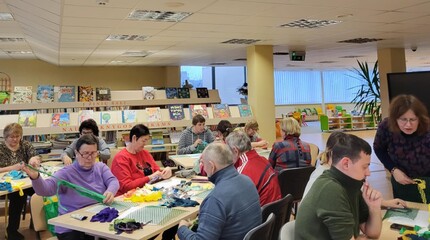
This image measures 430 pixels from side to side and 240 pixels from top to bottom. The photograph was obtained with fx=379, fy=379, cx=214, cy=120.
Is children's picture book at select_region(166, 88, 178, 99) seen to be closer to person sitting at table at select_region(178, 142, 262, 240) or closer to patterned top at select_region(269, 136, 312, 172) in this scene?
patterned top at select_region(269, 136, 312, 172)

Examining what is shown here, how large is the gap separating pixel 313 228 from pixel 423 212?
1.07 meters

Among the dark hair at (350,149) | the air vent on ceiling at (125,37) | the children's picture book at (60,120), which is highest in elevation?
the air vent on ceiling at (125,37)

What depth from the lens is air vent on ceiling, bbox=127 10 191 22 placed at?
14.9 feet

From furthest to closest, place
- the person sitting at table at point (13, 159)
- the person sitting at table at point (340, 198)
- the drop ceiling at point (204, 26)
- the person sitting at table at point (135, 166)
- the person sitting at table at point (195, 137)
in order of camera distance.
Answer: the person sitting at table at point (195, 137) < the person sitting at table at point (13, 159) < the drop ceiling at point (204, 26) < the person sitting at table at point (135, 166) < the person sitting at table at point (340, 198)

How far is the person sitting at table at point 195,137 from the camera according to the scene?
5504mm

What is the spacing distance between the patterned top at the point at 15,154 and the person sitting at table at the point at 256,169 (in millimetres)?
2826

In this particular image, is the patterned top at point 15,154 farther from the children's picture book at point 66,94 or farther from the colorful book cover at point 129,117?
the children's picture book at point 66,94

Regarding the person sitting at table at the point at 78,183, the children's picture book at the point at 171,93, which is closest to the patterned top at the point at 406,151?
Answer: the person sitting at table at the point at 78,183

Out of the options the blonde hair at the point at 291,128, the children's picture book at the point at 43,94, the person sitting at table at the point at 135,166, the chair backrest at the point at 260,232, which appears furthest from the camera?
the children's picture book at the point at 43,94

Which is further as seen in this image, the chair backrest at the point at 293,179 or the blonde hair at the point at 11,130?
the blonde hair at the point at 11,130

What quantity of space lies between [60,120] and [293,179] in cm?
410

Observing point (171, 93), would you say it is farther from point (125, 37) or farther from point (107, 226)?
point (107, 226)

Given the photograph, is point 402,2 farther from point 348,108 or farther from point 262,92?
point 348,108

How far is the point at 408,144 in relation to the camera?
2.74 meters
